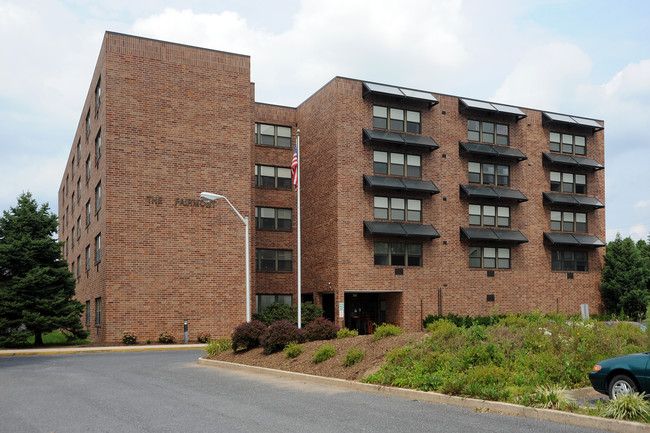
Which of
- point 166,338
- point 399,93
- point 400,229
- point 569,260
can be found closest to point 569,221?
point 569,260

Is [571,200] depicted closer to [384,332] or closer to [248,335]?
[248,335]

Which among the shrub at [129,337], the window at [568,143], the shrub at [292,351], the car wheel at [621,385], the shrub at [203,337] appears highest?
the window at [568,143]

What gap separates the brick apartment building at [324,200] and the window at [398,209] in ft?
0.32

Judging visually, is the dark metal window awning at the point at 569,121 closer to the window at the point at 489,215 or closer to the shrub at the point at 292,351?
the window at the point at 489,215

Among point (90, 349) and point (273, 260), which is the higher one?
point (273, 260)

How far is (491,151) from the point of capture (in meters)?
43.1

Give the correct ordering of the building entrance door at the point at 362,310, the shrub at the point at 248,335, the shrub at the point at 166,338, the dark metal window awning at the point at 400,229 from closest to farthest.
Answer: the shrub at the point at 248,335 < the shrub at the point at 166,338 < the dark metal window awning at the point at 400,229 < the building entrance door at the point at 362,310

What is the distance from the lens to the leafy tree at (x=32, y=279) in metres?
32.8

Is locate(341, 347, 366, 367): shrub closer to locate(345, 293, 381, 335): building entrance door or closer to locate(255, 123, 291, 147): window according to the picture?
locate(345, 293, 381, 335): building entrance door

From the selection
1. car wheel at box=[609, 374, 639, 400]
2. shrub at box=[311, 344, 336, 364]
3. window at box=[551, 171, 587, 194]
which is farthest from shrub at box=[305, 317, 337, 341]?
window at box=[551, 171, 587, 194]

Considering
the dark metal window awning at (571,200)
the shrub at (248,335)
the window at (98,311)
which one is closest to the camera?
the shrub at (248,335)

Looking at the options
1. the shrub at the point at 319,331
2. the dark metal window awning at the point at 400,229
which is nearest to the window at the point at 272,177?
the dark metal window awning at the point at 400,229

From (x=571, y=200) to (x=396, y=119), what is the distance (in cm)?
1499

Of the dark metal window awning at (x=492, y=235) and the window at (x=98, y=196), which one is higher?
the window at (x=98, y=196)
